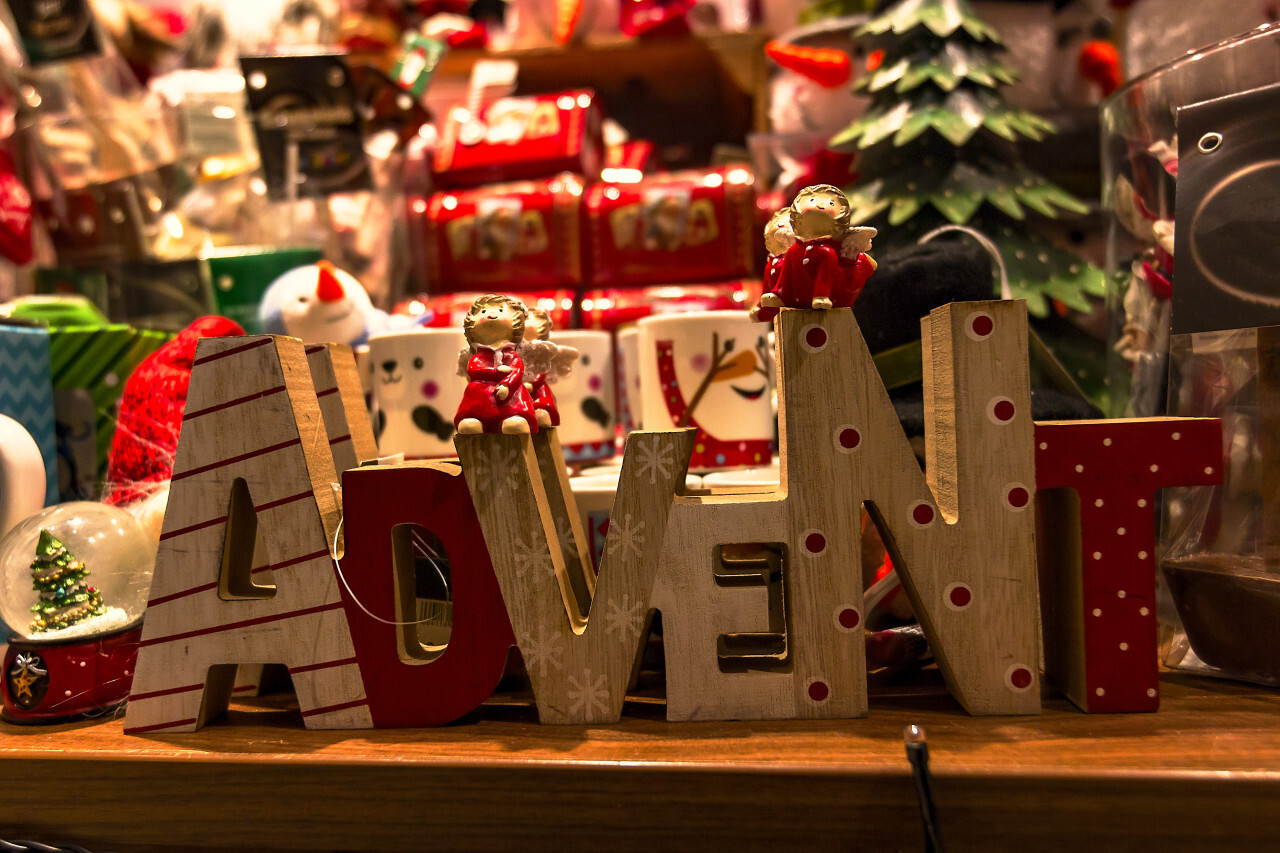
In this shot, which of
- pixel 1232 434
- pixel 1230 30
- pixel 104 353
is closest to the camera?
pixel 1232 434

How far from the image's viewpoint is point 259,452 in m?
0.58

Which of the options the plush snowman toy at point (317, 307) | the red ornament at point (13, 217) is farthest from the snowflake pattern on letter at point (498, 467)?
the red ornament at point (13, 217)

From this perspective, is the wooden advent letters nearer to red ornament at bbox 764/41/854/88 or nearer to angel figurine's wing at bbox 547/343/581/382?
angel figurine's wing at bbox 547/343/581/382

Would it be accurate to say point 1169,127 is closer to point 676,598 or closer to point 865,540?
point 865,540

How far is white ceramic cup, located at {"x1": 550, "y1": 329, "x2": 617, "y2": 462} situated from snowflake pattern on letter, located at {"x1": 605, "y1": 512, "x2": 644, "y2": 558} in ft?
1.05

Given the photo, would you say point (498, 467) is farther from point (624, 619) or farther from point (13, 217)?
point (13, 217)

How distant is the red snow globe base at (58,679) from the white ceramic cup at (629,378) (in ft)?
1.70

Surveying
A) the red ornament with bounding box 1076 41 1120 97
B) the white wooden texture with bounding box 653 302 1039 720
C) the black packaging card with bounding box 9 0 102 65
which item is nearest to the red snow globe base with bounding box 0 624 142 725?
the white wooden texture with bounding box 653 302 1039 720

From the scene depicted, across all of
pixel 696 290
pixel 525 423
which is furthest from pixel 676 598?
pixel 696 290

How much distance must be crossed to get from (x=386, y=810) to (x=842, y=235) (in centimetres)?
47

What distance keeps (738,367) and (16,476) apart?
2.06 feet

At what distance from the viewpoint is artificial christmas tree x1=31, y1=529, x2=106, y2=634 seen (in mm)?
608

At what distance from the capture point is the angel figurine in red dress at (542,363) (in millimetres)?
603

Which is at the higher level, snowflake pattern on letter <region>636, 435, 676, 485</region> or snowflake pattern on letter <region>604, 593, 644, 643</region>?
snowflake pattern on letter <region>636, 435, 676, 485</region>
